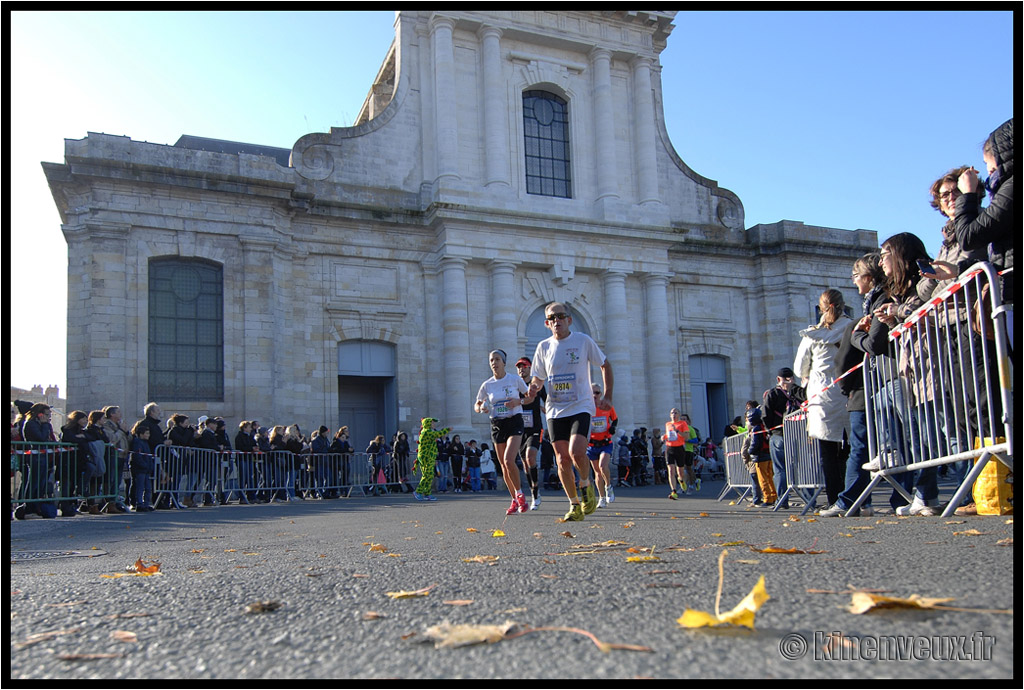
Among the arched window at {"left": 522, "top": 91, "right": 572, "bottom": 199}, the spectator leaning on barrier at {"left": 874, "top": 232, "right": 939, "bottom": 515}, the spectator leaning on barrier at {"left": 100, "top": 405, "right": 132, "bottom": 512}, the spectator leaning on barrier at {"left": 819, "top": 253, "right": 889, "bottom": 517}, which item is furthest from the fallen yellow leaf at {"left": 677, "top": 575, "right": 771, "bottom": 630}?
the arched window at {"left": 522, "top": 91, "right": 572, "bottom": 199}

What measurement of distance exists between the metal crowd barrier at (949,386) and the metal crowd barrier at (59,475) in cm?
982

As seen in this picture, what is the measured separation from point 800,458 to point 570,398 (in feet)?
8.95

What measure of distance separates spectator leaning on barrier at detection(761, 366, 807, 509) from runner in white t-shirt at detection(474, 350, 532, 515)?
293 cm

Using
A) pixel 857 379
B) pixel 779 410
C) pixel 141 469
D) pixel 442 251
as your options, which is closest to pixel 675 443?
pixel 779 410

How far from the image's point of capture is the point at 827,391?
22.7 ft

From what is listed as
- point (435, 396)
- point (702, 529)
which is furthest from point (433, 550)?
point (435, 396)

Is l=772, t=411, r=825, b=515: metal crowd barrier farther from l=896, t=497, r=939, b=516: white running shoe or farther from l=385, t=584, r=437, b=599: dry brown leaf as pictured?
l=385, t=584, r=437, b=599: dry brown leaf

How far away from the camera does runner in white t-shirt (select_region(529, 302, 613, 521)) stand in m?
7.19

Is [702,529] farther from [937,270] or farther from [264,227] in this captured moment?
[264,227]

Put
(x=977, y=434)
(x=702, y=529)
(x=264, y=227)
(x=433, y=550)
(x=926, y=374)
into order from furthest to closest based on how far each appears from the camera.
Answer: (x=264, y=227)
(x=702, y=529)
(x=926, y=374)
(x=433, y=550)
(x=977, y=434)

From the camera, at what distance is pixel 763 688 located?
167 cm

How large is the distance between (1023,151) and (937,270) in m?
1.24

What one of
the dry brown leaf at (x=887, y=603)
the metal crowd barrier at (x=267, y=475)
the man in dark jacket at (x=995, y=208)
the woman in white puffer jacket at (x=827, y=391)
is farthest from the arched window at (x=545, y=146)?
the dry brown leaf at (x=887, y=603)

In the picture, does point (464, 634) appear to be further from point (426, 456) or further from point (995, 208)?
point (426, 456)
